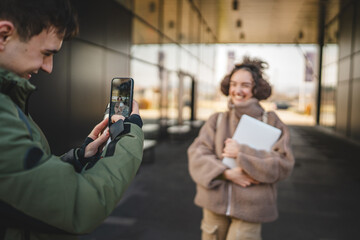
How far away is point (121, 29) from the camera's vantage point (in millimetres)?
7609

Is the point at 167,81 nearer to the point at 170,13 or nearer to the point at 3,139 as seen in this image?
the point at 170,13

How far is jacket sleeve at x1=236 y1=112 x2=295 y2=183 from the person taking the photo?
2205 millimetres

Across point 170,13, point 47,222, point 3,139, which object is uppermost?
point 170,13

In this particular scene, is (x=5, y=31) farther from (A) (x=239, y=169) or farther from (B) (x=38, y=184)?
(A) (x=239, y=169)

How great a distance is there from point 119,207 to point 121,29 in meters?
4.31

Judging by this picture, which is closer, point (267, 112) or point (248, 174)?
point (248, 174)

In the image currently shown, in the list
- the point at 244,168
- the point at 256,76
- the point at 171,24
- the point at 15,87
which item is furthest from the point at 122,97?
the point at 171,24

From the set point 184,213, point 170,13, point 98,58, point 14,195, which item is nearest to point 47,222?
point 14,195

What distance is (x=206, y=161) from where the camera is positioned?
238 centimetres

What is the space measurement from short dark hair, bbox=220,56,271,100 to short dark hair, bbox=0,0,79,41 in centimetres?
178

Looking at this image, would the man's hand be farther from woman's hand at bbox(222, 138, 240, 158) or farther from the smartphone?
woman's hand at bbox(222, 138, 240, 158)

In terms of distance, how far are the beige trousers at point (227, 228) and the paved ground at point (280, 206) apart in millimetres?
1595

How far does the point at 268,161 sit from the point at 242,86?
1.95ft

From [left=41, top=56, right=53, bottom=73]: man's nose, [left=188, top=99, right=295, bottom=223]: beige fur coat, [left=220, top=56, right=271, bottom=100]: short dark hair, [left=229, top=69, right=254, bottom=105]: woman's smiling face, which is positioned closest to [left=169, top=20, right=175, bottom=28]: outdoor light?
[left=220, top=56, right=271, bottom=100]: short dark hair
